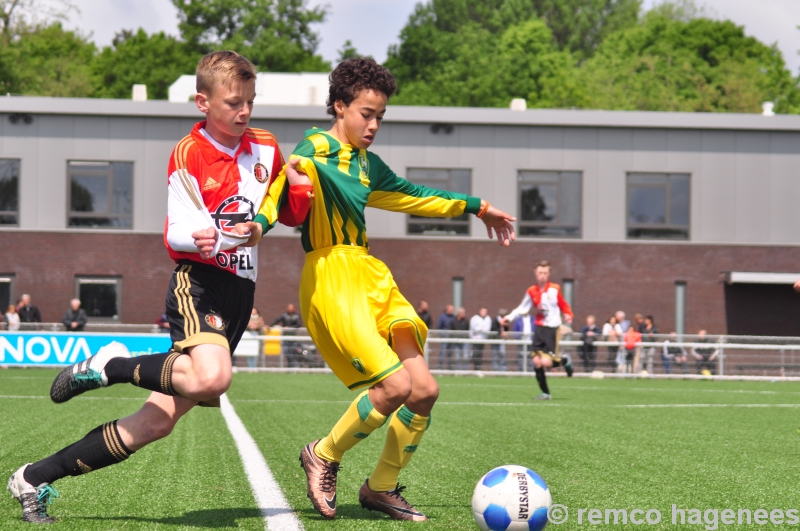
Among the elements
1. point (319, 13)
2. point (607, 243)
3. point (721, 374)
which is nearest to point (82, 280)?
point (607, 243)

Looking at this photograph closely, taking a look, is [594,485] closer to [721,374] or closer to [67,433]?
[67,433]

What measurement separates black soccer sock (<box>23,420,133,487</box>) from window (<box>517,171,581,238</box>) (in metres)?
25.3

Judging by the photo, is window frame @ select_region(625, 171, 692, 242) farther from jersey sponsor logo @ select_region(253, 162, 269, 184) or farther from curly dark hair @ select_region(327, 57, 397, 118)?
jersey sponsor logo @ select_region(253, 162, 269, 184)

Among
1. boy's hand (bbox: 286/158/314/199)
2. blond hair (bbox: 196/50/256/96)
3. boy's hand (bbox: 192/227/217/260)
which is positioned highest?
blond hair (bbox: 196/50/256/96)

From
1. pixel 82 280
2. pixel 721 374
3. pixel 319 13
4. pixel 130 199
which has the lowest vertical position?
pixel 721 374

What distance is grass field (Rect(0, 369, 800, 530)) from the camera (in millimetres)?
5012

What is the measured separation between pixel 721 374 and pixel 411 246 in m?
9.74

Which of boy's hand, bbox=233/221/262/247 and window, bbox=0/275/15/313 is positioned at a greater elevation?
boy's hand, bbox=233/221/262/247

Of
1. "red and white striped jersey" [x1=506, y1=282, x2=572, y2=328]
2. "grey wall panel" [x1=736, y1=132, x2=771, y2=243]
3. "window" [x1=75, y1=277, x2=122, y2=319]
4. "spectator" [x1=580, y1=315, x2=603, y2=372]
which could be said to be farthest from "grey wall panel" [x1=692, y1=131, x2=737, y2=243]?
"window" [x1=75, y1=277, x2=122, y2=319]

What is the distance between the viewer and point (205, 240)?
165 inches

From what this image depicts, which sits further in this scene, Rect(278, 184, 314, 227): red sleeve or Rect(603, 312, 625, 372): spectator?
Rect(603, 312, 625, 372): spectator

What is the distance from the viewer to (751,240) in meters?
29.4

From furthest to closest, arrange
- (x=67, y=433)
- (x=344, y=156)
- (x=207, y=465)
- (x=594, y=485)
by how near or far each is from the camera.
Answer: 1. (x=67, y=433)
2. (x=207, y=465)
3. (x=594, y=485)
4. (x=344, y=156)

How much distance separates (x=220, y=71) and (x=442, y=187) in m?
24.5
